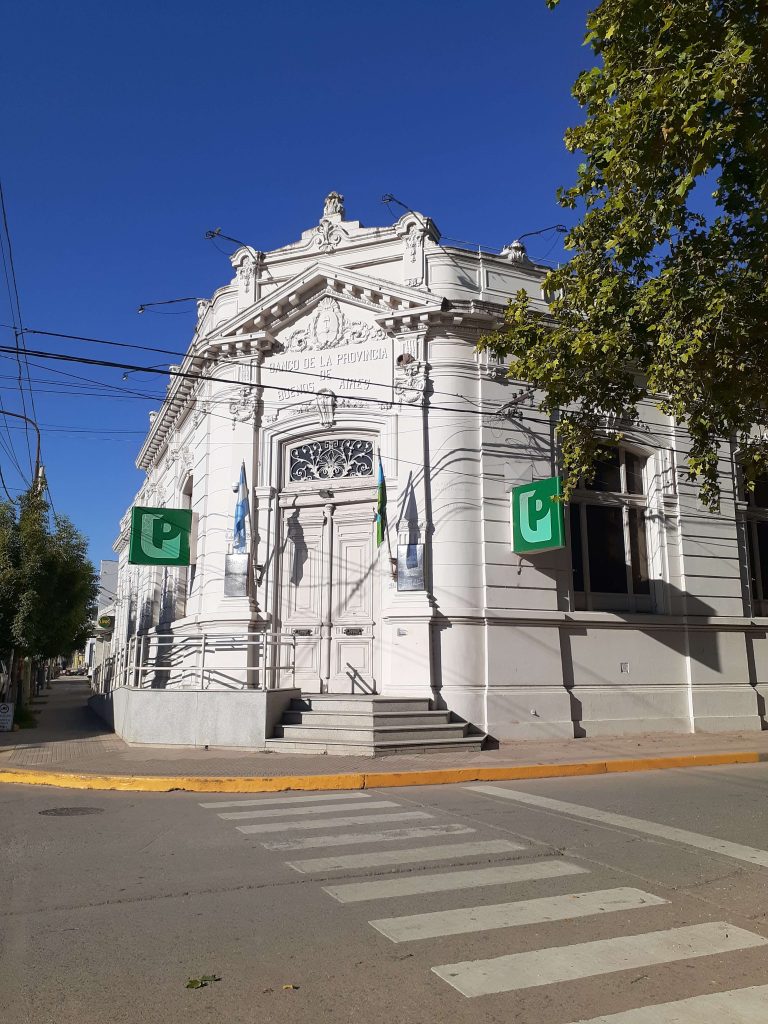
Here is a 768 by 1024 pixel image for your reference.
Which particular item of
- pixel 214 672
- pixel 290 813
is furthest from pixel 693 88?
pixel 214 672

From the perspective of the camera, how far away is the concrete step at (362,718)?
13.5 m

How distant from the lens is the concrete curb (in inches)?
414

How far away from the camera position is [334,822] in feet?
26.8

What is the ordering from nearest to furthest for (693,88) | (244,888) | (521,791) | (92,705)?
(244,888)
(693,88)
(521,791)
(92,705)

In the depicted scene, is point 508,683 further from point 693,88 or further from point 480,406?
point 693,88

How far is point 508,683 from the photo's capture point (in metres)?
14.9

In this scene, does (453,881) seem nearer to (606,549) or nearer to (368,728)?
(368,728)

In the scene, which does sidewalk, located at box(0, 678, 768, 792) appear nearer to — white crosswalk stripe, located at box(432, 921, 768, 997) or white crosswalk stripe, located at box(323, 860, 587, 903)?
white crosswalk stripe, located at box(323, 860, 587, 903)

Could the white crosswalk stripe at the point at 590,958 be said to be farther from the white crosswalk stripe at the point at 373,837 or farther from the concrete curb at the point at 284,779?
the concrete curb at the point at 284,779

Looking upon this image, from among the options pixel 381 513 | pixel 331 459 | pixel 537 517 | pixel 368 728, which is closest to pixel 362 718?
pixel 368 728

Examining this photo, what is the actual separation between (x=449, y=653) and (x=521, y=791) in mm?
4749

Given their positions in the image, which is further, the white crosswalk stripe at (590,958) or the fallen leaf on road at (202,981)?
the white crosswalk stripe at (590,958)

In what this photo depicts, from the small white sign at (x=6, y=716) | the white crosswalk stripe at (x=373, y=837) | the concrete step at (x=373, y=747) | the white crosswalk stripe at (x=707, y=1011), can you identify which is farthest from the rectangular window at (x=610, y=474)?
the white crosswalk stripe at (x=707, y=1011)

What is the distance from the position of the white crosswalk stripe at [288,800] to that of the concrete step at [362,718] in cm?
332
